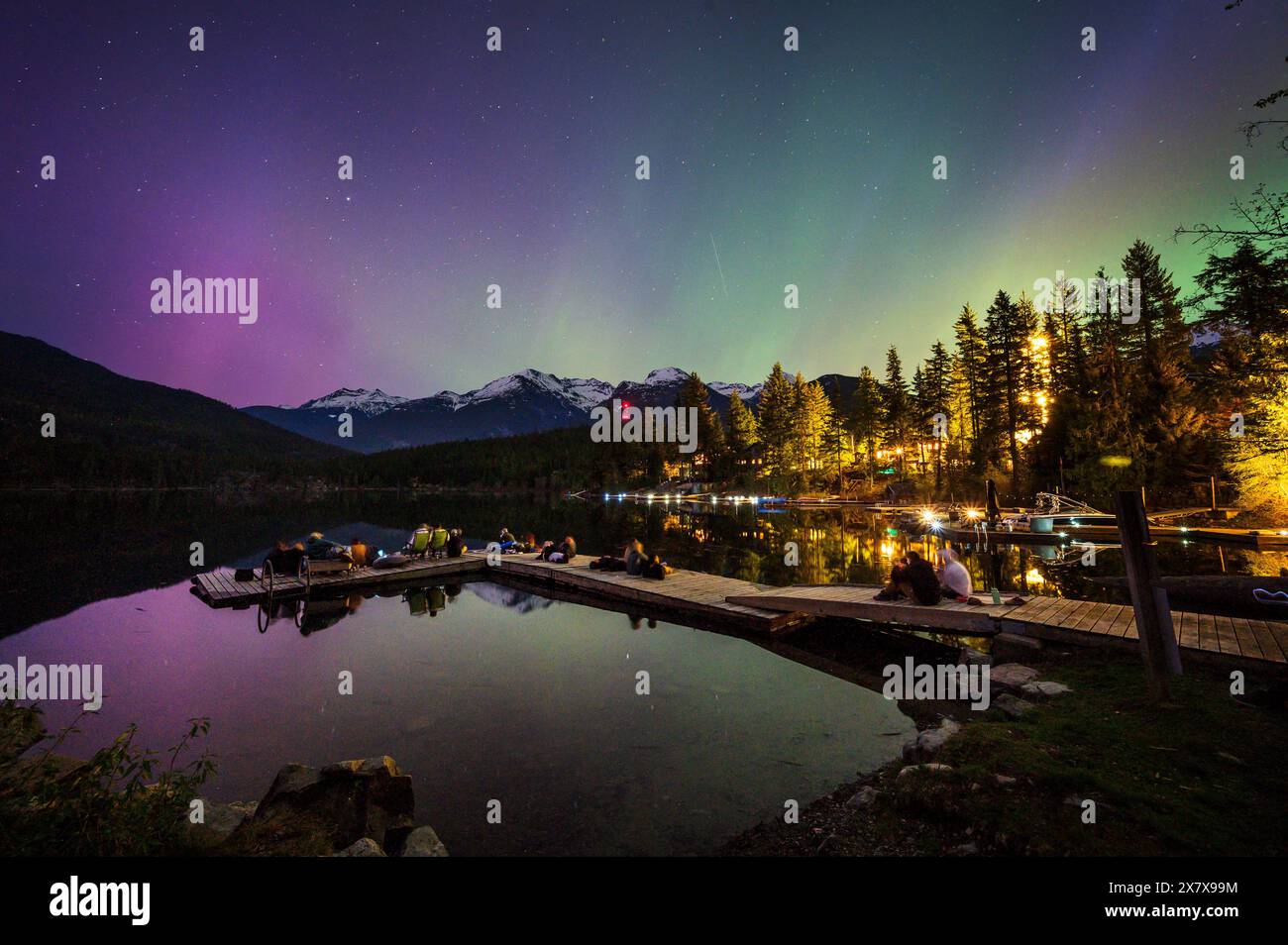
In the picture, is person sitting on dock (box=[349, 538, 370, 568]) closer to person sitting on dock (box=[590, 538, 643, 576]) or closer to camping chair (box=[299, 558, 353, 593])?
camping chair (box=[299, 558, 353, 593])

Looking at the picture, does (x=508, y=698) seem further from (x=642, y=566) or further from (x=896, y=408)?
(x=896, y=408)

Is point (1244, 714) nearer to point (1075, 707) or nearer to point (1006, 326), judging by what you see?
point (1075, 707)

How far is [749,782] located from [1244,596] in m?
14.2

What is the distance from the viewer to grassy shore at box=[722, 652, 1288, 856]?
5125mm

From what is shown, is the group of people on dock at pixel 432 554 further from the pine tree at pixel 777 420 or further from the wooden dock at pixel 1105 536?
the pine tree at pixel 777 420

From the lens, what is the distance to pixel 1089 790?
590 cm

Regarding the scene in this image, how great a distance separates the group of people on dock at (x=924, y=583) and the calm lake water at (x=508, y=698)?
361 cm

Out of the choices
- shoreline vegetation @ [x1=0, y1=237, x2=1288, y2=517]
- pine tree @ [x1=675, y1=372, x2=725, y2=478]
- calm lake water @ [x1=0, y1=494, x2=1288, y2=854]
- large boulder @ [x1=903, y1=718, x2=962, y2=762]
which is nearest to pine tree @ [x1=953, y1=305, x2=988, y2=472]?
shoreline vegetation @ [x1=0, y1=237, x2=1288, y2=517]

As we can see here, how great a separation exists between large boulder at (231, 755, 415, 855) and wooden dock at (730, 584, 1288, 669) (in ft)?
38.4

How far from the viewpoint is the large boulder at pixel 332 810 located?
6.27 meters

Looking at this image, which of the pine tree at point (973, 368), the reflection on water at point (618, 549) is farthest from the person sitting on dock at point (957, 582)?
the pine tree at point (973, 368)
